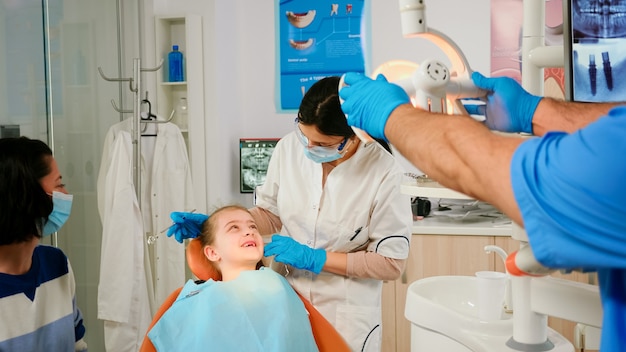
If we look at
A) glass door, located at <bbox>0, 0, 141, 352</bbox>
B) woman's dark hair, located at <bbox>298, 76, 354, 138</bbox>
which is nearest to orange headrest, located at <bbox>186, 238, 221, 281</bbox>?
woman's dark hair, located at <bbox>298, 76, 354, 138</bbox>

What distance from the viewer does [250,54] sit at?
13.4 feet

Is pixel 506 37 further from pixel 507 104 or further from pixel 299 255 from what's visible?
pixel 507 104

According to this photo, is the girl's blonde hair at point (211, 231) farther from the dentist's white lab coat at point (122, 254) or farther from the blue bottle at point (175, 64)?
the blue bottle at point (175, 64)

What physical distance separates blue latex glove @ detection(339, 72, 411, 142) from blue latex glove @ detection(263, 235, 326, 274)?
841 mm

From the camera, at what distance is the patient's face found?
204 centimetres

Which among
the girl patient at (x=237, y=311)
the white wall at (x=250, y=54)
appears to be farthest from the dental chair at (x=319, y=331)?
the white wall at (x=250, y=54)

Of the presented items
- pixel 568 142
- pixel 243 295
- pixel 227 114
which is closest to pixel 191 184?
pixel 227 114

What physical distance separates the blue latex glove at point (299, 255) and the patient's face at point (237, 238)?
114mm

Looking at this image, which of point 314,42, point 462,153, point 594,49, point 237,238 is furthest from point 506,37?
point 462,153

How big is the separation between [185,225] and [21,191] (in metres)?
0.51

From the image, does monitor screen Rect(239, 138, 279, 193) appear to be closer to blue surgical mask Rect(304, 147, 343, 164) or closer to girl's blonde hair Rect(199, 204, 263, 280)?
girl's blonde hair Rect(199, 204, 263, 280)

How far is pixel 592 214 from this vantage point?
2.26 ft

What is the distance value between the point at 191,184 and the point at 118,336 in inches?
37.5

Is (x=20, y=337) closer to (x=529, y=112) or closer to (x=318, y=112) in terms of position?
(x=318, y=112)
